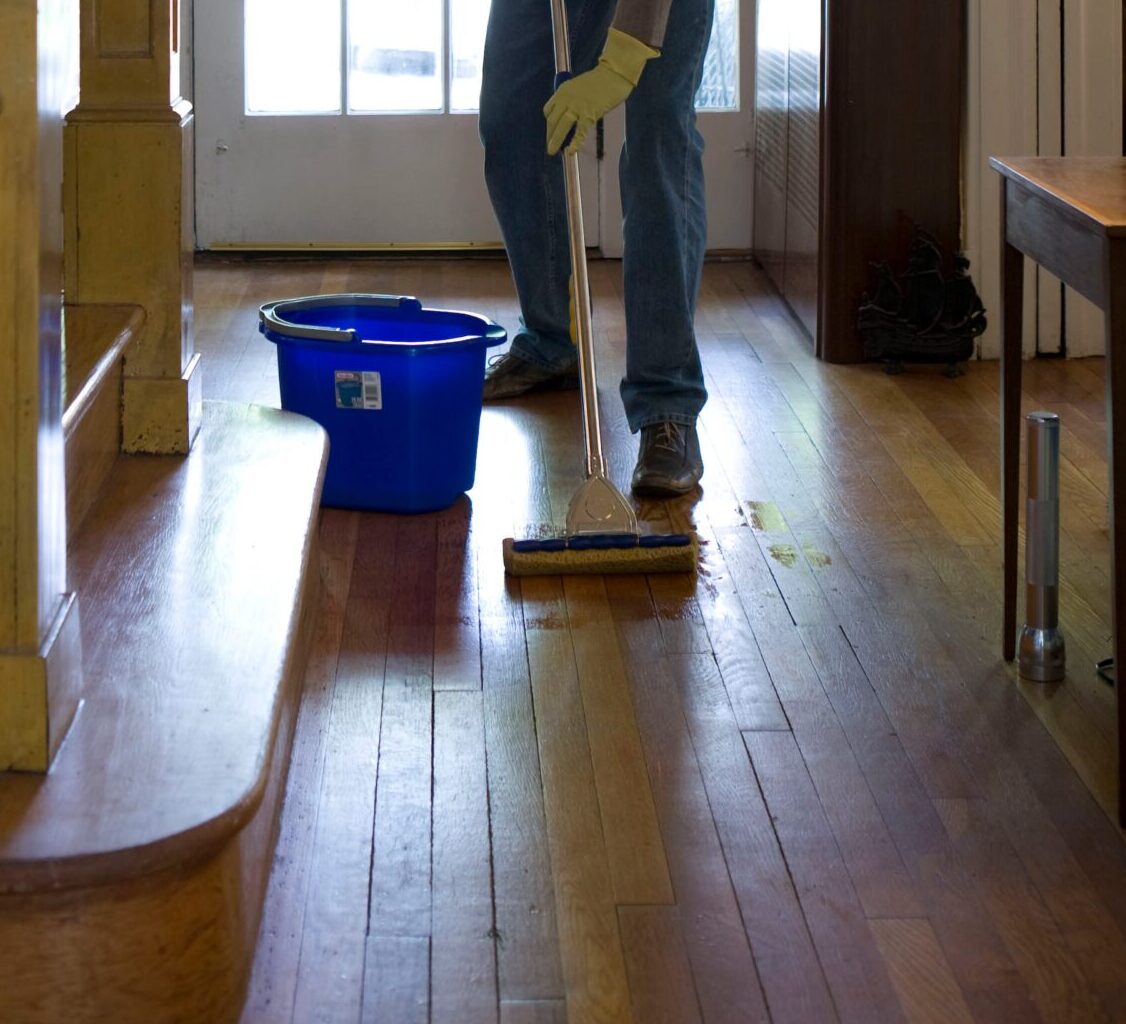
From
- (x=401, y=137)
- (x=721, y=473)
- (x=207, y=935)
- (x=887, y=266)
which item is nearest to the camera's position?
(x=207, y=935)

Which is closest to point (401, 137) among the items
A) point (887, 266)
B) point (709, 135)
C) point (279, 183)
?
point (279, 183)

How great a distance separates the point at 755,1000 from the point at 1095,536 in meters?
1.37

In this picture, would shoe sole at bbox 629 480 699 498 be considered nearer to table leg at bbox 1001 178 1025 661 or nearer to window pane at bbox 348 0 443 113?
table leg at bbox 1001 178 1025 661

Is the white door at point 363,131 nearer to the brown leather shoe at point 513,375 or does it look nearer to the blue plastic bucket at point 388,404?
the brown leather shoe at point 513,375

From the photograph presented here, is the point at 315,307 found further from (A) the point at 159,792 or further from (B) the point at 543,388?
(A) the point at 159,792

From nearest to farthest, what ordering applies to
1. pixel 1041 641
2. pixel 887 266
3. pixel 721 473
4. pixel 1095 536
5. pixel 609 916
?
pixel 609 916 < pixel 1041 641 < pixel 1095 536 < pixel 721 473 < pixel 887 266

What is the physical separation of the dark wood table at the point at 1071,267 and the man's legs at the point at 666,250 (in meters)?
0.79

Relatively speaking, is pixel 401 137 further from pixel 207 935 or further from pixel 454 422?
pixel 207 935

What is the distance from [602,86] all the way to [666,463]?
604mm

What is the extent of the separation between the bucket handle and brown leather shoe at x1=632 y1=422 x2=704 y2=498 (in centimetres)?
44

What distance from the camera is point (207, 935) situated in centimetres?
130

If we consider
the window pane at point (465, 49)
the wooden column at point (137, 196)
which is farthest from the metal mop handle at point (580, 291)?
the window pane at point (465, 49)

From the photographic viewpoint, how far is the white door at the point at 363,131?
4574 millimetres

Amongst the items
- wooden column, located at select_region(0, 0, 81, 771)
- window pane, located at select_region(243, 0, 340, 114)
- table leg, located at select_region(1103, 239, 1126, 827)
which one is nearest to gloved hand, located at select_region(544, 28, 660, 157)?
table leg, located at select_region(1103, 239, 1126, 827)
